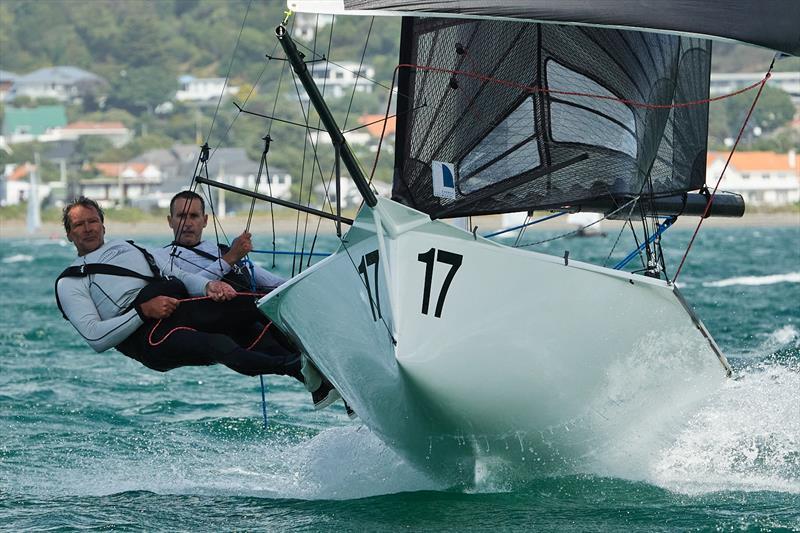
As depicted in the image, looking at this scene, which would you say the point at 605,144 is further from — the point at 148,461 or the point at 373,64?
the point at 373,64

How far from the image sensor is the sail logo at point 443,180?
5457 mm

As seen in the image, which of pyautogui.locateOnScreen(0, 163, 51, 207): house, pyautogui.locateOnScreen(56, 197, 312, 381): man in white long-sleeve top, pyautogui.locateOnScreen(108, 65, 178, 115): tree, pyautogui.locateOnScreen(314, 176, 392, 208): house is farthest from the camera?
pyautogui.locateOnScreen(108, 65, 178, 115): tree

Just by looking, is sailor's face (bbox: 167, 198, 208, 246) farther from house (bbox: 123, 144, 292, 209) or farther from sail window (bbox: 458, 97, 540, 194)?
house (bbox: 123, 144, 292, 209)

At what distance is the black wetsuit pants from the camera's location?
18.7 ft

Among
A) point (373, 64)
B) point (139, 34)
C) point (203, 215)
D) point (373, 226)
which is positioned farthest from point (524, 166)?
point (139, 34)

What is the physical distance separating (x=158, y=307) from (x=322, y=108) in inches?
49.2

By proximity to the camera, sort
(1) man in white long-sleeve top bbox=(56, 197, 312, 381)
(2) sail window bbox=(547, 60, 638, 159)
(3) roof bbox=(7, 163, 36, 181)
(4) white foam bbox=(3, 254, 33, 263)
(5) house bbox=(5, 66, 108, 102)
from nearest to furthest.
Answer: (1) man in white long-sleeve top bbox=(56, 197, 312, 381) → (2) sail window bbox=(547, 60, 638, 159) → (4) white foam bbox=(3, 254, 33, 263) → (3) roof bbox=(7, 163, 36, 181) → (5) house bbox=(5, 66, 108, 102)

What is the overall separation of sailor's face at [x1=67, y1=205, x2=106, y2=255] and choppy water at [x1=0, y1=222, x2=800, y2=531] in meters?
1.04

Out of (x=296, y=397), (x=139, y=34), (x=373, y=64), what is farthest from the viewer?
(x=139, y=34)

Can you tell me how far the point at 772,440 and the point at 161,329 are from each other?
2.64 metres

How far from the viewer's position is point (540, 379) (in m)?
5.16

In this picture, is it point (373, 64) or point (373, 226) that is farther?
point (373, 64)

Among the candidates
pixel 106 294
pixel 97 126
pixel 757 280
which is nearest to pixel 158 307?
pixel 106 294

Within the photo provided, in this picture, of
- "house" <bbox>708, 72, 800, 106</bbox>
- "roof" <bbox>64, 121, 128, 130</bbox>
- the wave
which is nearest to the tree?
"roof" <bbox>64, 121, 128, 130</bbox>
